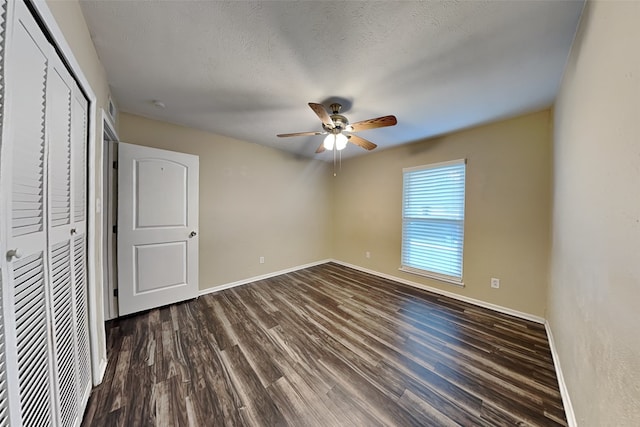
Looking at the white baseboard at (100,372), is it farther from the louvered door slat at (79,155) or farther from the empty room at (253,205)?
the louvered door slat at (79,155)

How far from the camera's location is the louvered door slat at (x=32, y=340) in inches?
28.1

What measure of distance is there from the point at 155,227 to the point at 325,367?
243 centimetres

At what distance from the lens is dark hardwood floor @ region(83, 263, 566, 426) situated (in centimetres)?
128

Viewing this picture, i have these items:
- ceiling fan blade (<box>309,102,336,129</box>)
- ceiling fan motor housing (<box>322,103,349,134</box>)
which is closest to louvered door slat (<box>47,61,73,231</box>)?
ceiling fan blade (<box>309,102,336,129</box>)

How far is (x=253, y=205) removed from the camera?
3.49 meters


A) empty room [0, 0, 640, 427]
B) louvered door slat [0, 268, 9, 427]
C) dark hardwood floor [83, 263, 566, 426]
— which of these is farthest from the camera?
dark hardwood floor [83, 263, 566, 426]

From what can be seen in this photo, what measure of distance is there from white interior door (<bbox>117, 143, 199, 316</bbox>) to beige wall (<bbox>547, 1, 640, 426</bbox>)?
3402mm

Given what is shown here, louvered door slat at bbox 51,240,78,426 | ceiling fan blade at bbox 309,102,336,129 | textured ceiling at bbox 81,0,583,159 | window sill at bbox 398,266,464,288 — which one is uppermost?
textured ceiling at bbox 81,0,583,159

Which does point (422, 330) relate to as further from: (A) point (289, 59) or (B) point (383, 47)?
(A) point (289, 59)

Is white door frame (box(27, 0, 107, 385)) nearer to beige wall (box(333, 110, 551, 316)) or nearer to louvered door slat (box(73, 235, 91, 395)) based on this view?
louvered door slat (box(73, 235, 91, 395))

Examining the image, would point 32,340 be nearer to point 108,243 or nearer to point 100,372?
point 100,372

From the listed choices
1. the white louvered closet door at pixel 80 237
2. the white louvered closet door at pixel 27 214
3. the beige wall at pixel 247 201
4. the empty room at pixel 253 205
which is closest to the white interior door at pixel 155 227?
the empty room at pixel 253 205

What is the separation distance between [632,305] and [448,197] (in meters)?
2.45

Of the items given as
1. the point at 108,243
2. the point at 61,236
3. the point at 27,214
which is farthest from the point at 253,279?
the point at 27,214
